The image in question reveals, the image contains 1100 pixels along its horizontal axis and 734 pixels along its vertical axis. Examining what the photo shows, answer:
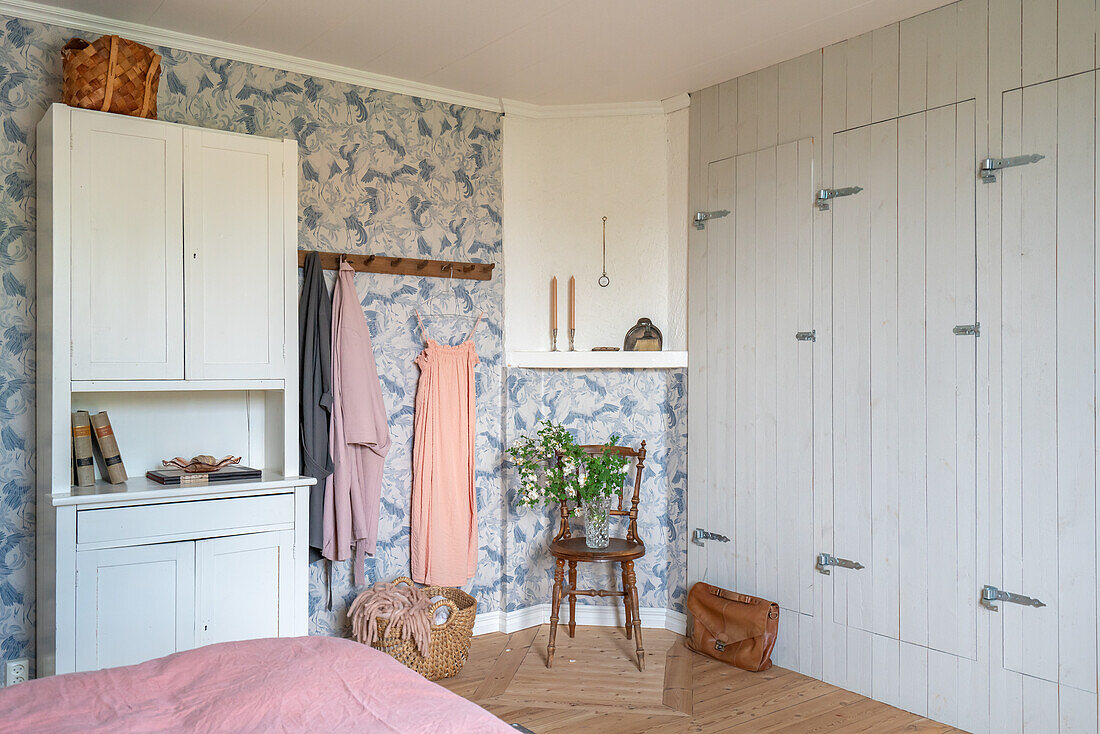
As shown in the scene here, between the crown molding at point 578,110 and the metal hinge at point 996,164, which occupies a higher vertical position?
the crown molding at point 578,110

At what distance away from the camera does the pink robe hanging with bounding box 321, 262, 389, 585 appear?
3.45 meters

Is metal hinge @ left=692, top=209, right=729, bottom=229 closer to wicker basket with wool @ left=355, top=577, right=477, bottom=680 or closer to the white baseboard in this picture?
the white baseboard

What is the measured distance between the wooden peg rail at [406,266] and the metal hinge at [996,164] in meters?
2.15

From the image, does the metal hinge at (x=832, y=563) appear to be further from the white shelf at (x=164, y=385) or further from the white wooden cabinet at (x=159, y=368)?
the white shelf at (x=164, y=385)

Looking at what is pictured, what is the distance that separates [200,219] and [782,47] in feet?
7.85

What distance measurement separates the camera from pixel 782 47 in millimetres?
Result: 3432

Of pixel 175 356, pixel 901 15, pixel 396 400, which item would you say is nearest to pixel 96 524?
pixel 175 356

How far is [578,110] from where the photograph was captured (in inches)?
166

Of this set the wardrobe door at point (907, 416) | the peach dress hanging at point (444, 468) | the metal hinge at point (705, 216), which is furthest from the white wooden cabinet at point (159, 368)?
the wardrobe door at point (907, 416)

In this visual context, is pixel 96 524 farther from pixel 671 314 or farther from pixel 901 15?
pixel 901 15

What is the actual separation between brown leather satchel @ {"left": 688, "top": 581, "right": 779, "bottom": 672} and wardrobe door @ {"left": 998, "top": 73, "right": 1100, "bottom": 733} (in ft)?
2.99

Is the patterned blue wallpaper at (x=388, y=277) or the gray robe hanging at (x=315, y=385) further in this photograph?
the gray robe hanging at (x=315, y=385)

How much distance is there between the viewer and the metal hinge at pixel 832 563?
3285 mm

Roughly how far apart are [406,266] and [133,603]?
178cm
